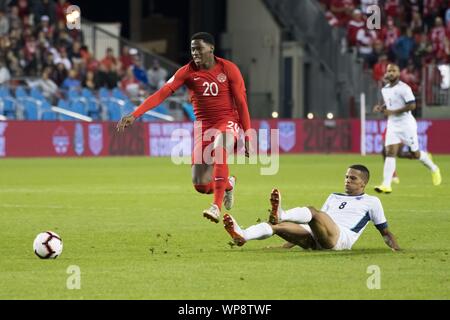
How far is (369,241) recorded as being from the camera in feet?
44.2

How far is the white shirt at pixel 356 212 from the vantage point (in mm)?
11789

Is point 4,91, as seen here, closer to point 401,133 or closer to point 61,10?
point 61,10

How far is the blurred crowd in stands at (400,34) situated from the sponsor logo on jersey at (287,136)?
3047 mm

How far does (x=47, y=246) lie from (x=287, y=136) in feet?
80.3

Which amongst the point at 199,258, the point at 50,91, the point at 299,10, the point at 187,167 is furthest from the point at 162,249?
the point at 299,10

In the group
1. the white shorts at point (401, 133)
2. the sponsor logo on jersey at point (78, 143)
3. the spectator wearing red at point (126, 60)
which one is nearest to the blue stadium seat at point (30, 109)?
the sponsor logo on jersey at point (78, 143)

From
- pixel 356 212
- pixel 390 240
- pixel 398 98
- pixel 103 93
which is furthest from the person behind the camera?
pixel 103 93

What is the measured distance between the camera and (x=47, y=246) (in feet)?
38.1

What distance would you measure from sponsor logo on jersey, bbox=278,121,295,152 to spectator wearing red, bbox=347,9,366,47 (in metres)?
4.96

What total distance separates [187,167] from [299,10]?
11582 millimetres

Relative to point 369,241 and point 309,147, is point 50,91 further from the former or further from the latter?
point 369,241

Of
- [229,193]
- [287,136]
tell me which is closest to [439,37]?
[287,136]

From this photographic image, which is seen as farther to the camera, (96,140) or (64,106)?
(96,140)
